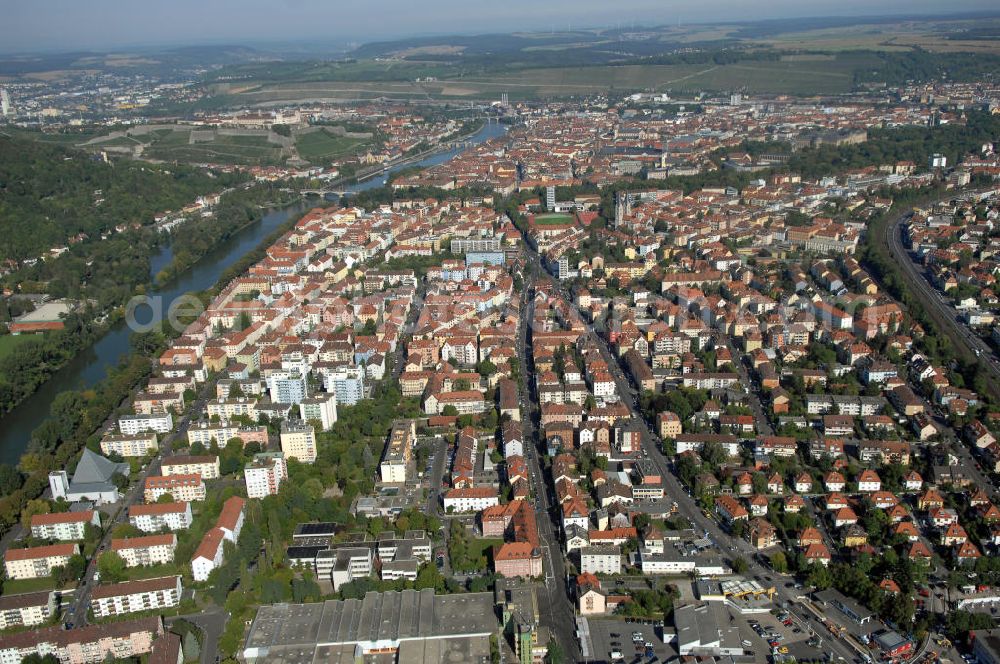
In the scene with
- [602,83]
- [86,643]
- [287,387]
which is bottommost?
[86,643]

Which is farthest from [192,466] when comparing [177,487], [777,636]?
[777,636]

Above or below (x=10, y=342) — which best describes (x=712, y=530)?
below

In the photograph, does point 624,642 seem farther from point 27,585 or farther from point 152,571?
point 27,585

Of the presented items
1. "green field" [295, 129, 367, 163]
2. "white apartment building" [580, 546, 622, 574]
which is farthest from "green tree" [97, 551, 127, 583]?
"green field" [295, 129, 367, 163]

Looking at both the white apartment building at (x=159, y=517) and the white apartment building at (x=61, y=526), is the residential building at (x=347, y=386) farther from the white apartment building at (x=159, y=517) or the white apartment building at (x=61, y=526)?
the white apartment building at (x=61, y=526)

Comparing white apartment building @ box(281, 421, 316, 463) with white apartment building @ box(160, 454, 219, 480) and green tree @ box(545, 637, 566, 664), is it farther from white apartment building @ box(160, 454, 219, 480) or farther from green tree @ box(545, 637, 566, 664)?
green tree @ box(545, 637, 566, 664)

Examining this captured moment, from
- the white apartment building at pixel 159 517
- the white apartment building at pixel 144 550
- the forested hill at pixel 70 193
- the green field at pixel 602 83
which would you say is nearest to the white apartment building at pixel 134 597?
the white apartment building at pixel 144 550

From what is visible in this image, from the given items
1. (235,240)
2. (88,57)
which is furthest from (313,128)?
(88,57)
